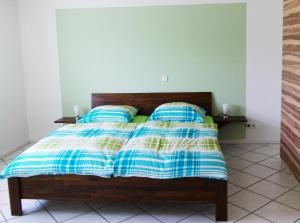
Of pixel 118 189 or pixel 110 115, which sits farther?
pixel 110 115

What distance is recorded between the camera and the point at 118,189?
10.1 ft

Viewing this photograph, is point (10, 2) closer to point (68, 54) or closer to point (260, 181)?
point (68, 54)

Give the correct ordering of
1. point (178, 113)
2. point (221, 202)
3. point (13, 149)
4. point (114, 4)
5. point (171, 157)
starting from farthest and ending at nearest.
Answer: point (13, 149) < point (114, 4) < point (178, 113) < point (171, 157) < point (221, 202)

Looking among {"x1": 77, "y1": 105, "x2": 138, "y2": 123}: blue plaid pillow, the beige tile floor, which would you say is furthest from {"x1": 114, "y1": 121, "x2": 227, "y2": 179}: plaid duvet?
{"x1": 77, "y1": 105, "x2": 138, "y2": 123}: blue plaid pillow

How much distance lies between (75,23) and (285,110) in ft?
9.74

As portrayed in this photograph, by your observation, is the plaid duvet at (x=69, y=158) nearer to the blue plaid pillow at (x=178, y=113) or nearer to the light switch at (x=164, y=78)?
the blue plaid pillow at (x=178, y=113)

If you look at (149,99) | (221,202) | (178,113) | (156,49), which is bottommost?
(221,202)

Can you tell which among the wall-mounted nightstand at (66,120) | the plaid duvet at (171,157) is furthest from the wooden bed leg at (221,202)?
the wall-mounted nightstand at (66,120)

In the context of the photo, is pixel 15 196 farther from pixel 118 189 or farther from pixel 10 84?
pixel 10 84

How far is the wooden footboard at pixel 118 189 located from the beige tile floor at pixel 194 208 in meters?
0.15

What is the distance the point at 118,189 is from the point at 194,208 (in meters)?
0.70

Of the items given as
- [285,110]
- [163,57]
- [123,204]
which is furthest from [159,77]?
[123,204]

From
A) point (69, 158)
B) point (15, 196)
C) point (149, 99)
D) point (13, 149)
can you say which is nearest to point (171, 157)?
point (69, 158)

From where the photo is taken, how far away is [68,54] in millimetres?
5125
